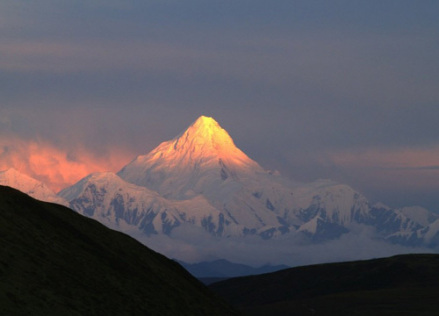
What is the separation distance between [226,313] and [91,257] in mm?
32701

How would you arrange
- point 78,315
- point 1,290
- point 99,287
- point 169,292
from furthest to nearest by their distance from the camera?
point 169,292 < point 99,287 < point 78,315 < point 1,290

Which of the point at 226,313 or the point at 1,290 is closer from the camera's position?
the point at 1,290

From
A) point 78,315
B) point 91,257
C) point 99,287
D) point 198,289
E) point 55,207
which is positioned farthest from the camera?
point 198,289

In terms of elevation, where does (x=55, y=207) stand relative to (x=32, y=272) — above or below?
above

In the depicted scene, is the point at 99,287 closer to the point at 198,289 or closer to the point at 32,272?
the point at 32,272

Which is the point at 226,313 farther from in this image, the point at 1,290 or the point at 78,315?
the point at 1,290

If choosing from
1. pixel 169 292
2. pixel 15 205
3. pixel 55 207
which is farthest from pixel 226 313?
pixel 15 205

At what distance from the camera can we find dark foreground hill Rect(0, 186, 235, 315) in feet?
309

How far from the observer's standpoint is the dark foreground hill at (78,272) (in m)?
94.1

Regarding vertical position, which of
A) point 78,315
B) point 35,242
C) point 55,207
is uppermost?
point 55,207

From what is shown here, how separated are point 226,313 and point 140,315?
3999 cm

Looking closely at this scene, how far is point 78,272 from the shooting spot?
366ft

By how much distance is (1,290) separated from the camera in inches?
3438

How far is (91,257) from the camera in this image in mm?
123438
